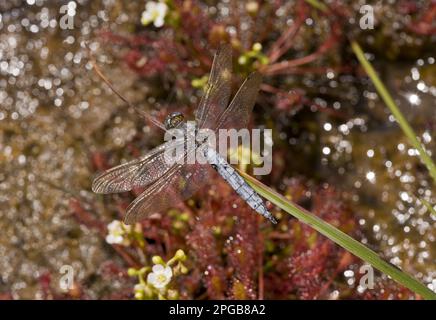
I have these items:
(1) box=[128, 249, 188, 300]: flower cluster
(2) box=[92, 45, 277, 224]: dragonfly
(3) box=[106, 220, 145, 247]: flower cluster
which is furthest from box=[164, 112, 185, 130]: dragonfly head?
(3) box=[106, 220, 145, 247]: flower cluster

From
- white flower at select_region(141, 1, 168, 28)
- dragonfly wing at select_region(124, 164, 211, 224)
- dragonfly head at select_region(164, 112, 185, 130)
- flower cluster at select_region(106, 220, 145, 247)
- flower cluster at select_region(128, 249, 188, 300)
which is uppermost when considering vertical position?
white flower at select_region(141, 1, 168, 28)

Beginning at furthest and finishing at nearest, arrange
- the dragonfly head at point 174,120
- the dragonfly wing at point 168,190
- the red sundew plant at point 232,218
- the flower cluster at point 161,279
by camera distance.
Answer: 1. the red sundew plant at point 232,218
2. the flower cluster at point 161,279
3. the dragonfly head at point 174,120
4. the dragonfly wing at point 168,190

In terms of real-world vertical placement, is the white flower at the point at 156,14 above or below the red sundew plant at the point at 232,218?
above

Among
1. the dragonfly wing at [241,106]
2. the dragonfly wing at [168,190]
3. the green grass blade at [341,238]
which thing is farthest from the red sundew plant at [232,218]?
the green grass blade at [341,238]

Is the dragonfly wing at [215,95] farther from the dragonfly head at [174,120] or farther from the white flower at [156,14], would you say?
the white flower at [156,14]

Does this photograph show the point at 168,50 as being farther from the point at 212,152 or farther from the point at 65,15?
the point at 212,152

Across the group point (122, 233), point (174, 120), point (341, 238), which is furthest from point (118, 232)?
point (341, 238)

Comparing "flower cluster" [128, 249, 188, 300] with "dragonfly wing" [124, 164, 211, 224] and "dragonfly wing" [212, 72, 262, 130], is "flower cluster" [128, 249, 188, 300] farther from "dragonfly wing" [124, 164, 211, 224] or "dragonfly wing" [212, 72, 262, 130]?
"dragonfly wing" [212, 72, 262, 130]
